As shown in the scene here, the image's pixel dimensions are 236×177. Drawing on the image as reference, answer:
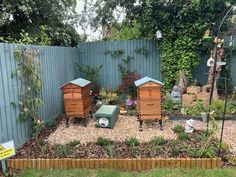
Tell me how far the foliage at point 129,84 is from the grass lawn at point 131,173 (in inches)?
186

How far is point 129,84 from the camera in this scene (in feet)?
28.1

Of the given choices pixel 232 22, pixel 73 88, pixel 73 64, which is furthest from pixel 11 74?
pixel 232 22

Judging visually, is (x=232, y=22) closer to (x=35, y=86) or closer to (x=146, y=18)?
(x=146, y=18)

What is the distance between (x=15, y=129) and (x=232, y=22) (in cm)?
704

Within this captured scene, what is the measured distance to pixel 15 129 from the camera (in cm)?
449

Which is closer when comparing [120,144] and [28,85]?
[120,144]

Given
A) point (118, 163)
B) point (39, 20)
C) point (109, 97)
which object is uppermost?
point (39, 20)

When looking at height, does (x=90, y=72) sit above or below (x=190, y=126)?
above

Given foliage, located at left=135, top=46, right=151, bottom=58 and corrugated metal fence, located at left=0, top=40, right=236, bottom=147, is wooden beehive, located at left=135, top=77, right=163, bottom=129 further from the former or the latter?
foliage, located at left=135, top=46, right=151, bottom=58

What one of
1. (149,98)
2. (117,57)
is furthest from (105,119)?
(117,57)

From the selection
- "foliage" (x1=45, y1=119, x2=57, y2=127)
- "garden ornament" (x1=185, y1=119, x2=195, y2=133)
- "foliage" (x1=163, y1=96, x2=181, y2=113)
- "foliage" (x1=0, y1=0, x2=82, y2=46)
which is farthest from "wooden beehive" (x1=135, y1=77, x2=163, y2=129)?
"foliage" (x1=0, y1=0, x2=82, y2=46)

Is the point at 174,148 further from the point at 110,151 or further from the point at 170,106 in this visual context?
the point at 170,106

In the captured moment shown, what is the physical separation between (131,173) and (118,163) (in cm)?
25

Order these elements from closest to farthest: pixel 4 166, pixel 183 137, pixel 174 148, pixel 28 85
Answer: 1. pixel 4 166
2. pixel 174 148
3. pixel 183 137
4. pixel 28 85
